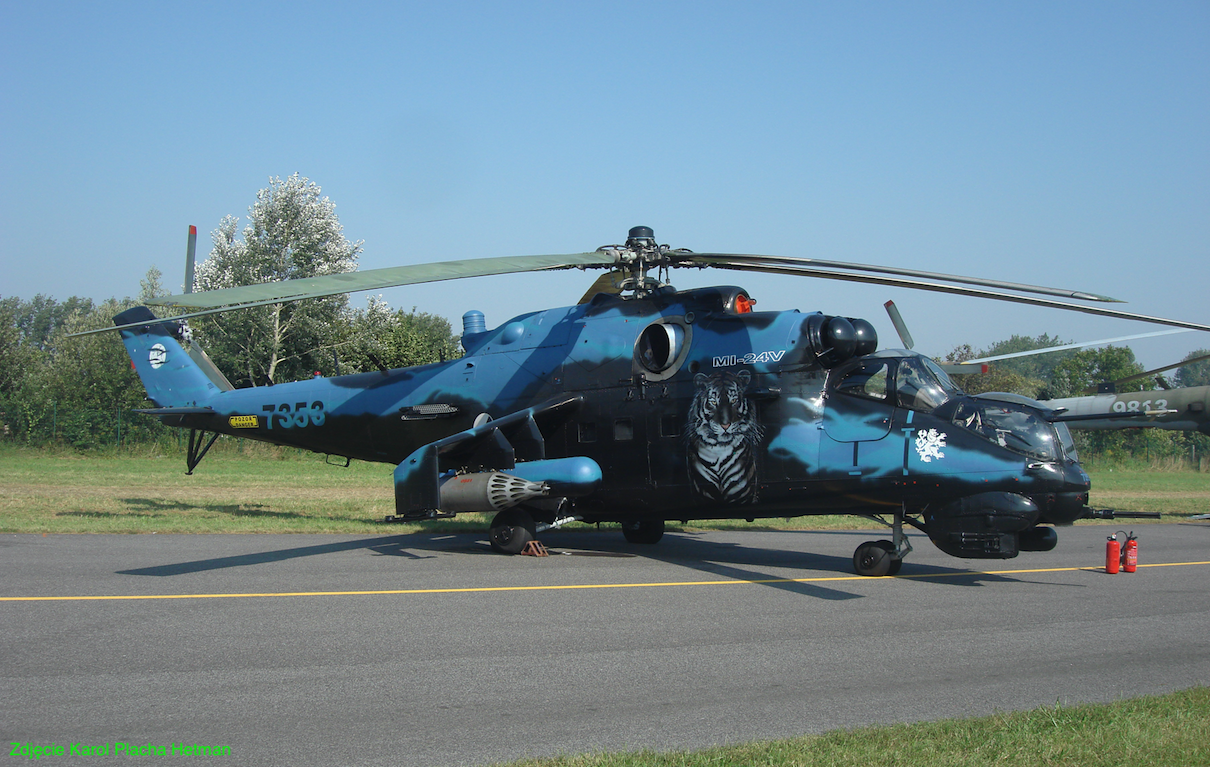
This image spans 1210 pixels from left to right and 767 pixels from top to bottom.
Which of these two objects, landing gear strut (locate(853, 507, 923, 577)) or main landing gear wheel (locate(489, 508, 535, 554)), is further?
main landing gear wheel (locate(489, 508, 535, 554))

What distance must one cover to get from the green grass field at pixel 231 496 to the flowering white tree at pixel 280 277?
36.2 ft

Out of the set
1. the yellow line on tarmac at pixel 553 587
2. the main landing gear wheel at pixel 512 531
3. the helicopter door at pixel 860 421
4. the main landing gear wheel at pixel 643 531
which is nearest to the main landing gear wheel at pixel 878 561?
the yellow line on tarmac at pixel 553 587

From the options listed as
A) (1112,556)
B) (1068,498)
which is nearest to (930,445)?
(1068,498)

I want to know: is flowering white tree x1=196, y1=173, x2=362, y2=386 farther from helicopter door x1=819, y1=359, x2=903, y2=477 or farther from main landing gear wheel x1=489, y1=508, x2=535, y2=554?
helicopter door x1=819, y1=359, x2=903, y2=477

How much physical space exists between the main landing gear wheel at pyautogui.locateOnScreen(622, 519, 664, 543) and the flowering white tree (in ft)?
117

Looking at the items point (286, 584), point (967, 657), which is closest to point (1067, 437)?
point (967, 657)

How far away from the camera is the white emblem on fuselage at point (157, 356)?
17.3m

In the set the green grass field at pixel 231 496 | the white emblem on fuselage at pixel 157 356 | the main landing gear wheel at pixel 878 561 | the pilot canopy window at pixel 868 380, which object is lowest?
the green grass field at pixel 231 496

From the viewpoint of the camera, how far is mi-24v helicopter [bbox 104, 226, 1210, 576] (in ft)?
34.1

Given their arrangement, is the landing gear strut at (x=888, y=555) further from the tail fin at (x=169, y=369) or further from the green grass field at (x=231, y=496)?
the tail fin at (x=169, y=369)

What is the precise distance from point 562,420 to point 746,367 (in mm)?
3013

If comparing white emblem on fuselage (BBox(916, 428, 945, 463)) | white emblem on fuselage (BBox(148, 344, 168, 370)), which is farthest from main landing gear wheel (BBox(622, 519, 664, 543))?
white emblem on fuselage (BBox(148, 344, 168, 370))

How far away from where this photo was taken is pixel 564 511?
13727mm

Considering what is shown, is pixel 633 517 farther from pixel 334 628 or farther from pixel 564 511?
pixel 334 628
